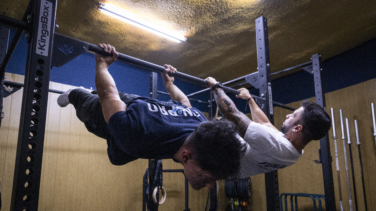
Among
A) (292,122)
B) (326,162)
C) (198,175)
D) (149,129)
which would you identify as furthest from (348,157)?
(149,129)

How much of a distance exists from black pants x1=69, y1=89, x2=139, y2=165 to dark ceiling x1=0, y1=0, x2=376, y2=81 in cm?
195

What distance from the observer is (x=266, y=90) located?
92.4 inches

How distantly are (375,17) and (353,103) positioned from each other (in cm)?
146

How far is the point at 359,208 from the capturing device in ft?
13.7

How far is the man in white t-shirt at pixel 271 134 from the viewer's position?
188 centimetres

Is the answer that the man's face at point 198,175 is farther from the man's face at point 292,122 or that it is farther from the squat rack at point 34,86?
the man's face at point 292,122

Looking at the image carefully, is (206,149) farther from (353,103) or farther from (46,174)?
(353,103)

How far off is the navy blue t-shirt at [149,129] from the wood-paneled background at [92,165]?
2.87m

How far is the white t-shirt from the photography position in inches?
73.5

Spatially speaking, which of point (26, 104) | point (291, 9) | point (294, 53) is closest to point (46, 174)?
point (26, 104)

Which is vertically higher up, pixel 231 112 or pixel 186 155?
pixel 231 112

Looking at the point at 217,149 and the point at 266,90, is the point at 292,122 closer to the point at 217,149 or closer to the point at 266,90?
the point at 266,90

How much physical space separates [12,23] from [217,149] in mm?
1195

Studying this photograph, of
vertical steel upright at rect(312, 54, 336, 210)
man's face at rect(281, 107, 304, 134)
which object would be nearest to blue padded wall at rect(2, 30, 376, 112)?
vertical steel upright at rect(312, 54, 336, 210)
